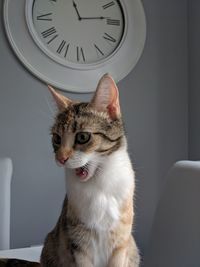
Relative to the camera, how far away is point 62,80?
175cm

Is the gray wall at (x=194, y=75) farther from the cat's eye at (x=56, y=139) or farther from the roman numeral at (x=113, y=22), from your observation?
the cat's eye at (x=56, y=139)

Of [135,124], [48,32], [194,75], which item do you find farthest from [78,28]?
[194,75]

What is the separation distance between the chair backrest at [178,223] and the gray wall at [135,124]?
717 mm

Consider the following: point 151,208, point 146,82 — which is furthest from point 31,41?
point 151,208

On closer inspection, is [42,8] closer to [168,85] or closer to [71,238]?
[168,85]

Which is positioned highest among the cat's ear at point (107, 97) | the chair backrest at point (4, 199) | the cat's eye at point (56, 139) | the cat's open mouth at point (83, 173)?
the cat's ear at point (107, 97)

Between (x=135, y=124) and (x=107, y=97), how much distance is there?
1252mm

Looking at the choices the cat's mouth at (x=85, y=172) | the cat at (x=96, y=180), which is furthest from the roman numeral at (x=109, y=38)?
the cat's mouth at (x=85, y=172)

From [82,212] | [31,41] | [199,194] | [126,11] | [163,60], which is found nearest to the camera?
[82,212]

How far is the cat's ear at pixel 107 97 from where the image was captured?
2.17 feet

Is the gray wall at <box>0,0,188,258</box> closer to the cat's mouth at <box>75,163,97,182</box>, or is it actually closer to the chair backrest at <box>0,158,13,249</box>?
the chair backrest at <box>0,158,13,249</box>

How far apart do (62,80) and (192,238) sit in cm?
100

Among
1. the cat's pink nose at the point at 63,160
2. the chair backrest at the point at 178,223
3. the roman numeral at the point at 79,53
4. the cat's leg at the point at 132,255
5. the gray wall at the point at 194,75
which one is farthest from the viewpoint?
the gray wall at the point at 194,75

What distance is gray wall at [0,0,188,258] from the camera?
1706 mm
